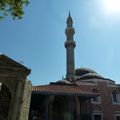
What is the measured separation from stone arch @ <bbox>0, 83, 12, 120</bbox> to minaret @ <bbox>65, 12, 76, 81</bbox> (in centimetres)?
1466

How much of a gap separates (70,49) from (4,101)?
1984cm

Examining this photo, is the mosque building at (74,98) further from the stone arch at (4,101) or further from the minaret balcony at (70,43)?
the stone arch at (4,101)

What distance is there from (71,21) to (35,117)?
2143 cm

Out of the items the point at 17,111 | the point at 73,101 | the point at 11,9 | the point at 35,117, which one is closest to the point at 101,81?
the point at 73,101

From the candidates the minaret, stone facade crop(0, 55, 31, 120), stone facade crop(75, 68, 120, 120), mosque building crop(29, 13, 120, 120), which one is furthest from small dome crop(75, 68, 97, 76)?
stone facade crop(0, 55, 31, 120)

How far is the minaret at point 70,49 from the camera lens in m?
32.3

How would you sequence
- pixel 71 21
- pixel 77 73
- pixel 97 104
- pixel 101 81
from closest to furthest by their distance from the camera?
pixel 97 104
pixel 101 81
pixel 77 73
pixel 71 21

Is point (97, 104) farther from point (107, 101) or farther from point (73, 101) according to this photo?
point (73, 101)

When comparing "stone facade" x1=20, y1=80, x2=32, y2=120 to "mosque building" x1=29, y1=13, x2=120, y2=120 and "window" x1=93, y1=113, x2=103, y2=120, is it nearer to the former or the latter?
"mosque building" x1=29, y1=13, x2=120, y2=120

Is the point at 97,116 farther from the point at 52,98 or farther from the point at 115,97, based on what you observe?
the point at 52,98

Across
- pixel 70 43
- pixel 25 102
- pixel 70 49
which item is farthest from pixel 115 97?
pixel 25 102

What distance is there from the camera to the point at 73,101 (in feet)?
67.6

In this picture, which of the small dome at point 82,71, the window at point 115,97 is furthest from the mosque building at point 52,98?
the small dome at point 82,71

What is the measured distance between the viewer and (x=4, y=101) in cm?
1681
